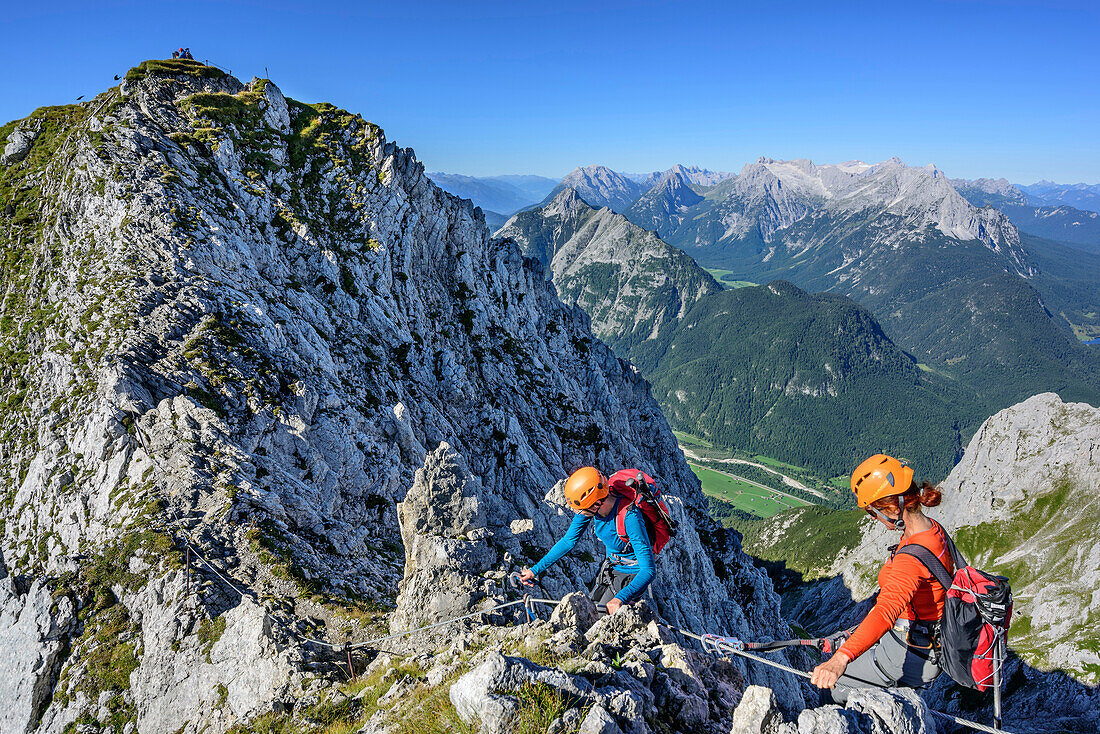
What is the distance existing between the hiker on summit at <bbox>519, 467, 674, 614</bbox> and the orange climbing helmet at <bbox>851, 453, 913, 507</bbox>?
15.3 ft

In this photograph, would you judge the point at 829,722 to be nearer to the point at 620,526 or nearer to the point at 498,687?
the point at 620,526

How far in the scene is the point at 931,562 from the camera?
8.80 metres

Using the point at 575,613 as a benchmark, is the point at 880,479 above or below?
above

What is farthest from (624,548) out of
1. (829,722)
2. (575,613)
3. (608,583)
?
(829,722)

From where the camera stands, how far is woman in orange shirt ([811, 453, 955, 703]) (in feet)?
28.4

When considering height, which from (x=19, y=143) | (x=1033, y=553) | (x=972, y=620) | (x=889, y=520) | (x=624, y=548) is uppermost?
(x=19, y=143)

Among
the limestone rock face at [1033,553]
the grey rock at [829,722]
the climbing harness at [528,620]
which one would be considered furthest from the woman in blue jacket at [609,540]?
the limestone rock face at [1033,553]

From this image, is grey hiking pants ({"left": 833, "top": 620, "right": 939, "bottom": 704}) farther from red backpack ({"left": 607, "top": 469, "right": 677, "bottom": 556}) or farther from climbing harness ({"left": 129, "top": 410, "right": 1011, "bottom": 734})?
red backpack ({"left": 607, "top": 469, "right": 677, "bottom": 556})

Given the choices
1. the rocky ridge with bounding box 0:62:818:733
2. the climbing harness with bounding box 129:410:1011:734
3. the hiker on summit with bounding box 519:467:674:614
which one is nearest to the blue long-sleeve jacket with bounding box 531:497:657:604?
the hiker on summit with bounding box 519:467:674:614

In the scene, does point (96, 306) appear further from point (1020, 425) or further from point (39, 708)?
point (1020, 425)

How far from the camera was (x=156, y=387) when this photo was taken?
28.4m

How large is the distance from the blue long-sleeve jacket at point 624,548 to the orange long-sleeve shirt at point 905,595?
14.5ft

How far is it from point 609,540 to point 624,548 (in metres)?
0.51

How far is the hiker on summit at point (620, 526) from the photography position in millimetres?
12086
